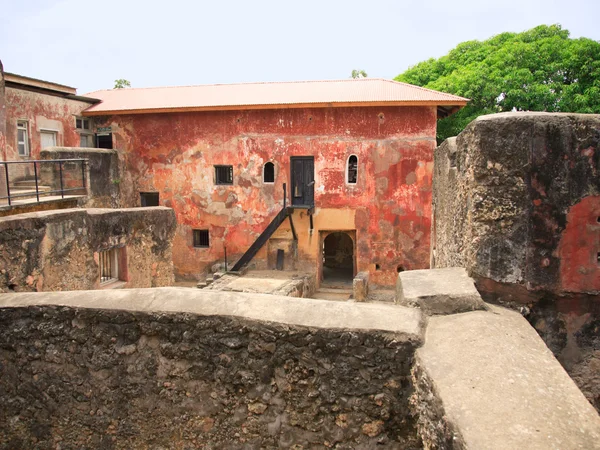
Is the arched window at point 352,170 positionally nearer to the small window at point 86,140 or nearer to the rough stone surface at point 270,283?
the rough stone surface at point 270,283

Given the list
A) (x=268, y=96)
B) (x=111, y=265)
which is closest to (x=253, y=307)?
(x=111, y=265)

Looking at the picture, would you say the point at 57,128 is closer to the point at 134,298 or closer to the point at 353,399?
the point at 134,298

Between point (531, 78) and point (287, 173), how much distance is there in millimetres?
10236

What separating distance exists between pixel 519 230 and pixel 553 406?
1.41 meters

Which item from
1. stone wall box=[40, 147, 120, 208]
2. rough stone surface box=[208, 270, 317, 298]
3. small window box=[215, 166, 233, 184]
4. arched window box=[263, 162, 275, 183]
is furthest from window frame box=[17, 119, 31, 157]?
arched window box=[263, 162, 275, 183]

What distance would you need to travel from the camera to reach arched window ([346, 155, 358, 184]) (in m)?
15.2

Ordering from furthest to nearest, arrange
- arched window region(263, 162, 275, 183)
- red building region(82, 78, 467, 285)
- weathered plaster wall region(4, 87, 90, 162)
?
arched window region(263, 162, 275, 183) → red building region(82, 78, 467, 285) → weathered plaster wall region(4, 87, 90, 162)

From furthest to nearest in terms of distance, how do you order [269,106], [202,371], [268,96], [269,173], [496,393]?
[268,96], [269,173], [269,106], [202,371], [496,393]

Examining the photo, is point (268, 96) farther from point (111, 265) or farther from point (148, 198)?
point (111, 265)

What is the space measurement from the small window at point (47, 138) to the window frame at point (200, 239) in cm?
518

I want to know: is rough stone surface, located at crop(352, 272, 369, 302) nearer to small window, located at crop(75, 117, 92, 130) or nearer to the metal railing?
the metal railing

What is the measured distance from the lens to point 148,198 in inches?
669

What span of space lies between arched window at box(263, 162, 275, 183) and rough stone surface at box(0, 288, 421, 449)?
1266cm

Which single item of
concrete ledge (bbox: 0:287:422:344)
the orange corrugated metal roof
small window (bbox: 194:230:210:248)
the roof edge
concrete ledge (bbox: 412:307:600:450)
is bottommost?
small window (bbox: 194:230:210:248)
